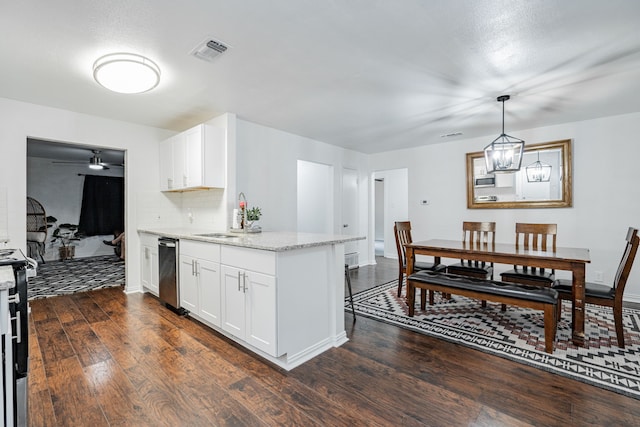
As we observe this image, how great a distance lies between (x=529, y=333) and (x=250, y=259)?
101 inches

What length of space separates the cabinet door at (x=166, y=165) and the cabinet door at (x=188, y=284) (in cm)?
148

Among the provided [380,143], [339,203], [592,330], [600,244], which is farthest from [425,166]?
[592,330]

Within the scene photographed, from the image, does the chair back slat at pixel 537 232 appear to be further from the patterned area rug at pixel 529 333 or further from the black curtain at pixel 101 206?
the black curtain at pixel 101 206

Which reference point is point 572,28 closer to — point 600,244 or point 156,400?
point 600,244

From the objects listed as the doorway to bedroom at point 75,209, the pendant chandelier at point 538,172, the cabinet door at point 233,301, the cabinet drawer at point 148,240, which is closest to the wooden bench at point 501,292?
the cabinet door at point 233,301

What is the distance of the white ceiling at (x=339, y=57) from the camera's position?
1885mm

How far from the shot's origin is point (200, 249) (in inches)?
117

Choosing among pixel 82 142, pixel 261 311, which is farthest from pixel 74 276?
pixel 261 311

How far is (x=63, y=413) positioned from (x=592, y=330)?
4119 millimetres

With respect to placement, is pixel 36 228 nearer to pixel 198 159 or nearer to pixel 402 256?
pixel 198 159

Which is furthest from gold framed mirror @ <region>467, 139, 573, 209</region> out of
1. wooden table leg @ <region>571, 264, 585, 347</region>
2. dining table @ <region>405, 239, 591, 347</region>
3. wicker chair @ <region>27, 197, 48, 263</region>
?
wicker chair @ <region>27, 197, 48, 263</region>

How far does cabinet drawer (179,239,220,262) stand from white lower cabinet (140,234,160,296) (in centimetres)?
81

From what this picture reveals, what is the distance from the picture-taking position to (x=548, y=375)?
2.10 metres

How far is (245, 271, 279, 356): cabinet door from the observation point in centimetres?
220
